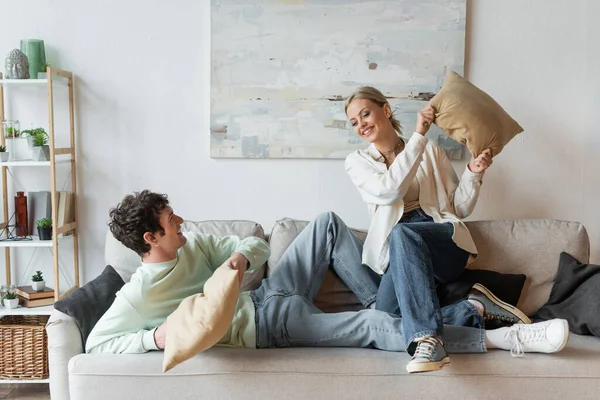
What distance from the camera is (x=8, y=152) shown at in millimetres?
3127

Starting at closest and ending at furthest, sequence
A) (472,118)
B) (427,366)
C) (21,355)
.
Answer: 1. (427,366)
2. (472,118)
3. (21,355)

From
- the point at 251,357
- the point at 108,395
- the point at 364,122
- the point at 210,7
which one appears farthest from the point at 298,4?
the point at 108,395

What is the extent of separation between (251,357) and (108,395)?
1.58 ft

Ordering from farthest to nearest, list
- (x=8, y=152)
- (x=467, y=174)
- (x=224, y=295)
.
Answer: (x=8, y=152)
(x=467, y=174)
(x=224, y=295)

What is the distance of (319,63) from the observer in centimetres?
319

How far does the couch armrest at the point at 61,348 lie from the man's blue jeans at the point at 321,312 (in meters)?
0.64

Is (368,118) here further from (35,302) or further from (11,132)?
(35,302)

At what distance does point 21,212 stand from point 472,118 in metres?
2.13

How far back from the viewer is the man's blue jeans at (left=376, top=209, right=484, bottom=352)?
2.21 m

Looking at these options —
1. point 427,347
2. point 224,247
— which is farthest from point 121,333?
point 427,347

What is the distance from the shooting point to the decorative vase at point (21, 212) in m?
3.20

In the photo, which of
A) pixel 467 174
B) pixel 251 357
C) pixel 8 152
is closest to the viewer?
pixel 251 357

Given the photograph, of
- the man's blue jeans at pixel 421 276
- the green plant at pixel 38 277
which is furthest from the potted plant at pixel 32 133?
the man's blue jeans at pixel 421 276

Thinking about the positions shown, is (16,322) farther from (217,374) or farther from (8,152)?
(217,374)
